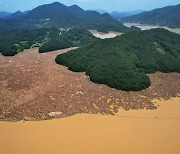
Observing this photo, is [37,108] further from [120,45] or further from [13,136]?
[120,45]

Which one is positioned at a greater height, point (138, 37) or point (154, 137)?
point (138, 37)

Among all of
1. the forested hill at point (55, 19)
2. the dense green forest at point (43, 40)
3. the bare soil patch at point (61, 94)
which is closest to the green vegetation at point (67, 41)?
the dense green forest at point (43, 40)

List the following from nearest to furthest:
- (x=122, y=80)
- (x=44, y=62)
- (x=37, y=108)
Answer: (x=37, y=108)
(x=122, y=80)
(x=44, y=62)

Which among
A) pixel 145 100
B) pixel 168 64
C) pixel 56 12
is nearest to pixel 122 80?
pixel 145 100

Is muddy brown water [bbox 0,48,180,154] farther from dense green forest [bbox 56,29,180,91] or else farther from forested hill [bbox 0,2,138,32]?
forested hill [bbox 0,2,138,32]

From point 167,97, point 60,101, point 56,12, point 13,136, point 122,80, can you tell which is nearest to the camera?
point 13,136

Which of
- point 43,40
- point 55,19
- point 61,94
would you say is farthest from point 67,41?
point 55,19

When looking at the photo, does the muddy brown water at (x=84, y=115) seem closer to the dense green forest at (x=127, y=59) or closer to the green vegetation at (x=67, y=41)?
the dense green forest at (x=127, y=59)
